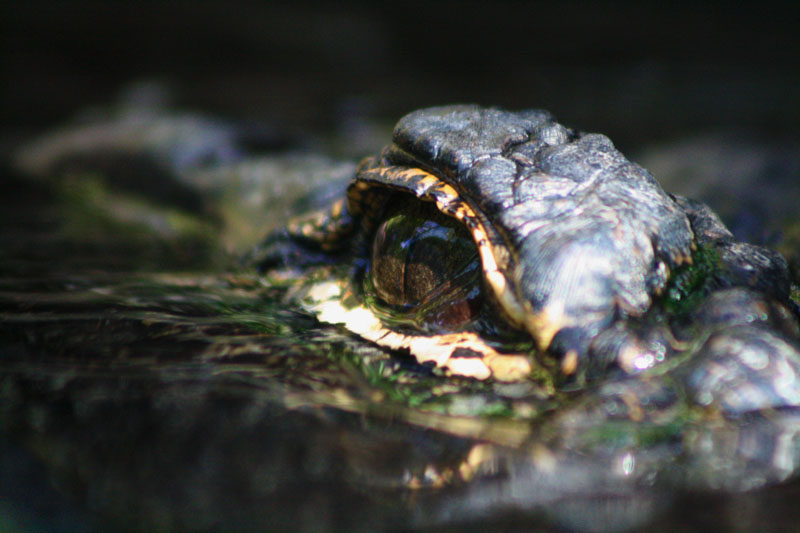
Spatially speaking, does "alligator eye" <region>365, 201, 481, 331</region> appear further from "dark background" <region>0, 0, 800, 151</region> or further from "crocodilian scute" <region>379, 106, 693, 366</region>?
"dark background" <region>0, 0, 800, 151</region>

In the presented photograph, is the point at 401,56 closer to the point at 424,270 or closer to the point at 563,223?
the point at 424,270

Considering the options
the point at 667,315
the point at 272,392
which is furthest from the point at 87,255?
the point at 667,315

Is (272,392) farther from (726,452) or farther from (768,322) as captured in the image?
(768,322)

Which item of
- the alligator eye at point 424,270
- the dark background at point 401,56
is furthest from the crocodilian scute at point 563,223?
the dark background at point 401,56

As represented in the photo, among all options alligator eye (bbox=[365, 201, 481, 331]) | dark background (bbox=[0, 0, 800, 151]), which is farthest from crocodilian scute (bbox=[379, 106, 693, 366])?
dark background (bbox=[0, 0, 800, 151])

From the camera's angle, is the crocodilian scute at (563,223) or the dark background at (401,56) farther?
the dark background at (401,56)

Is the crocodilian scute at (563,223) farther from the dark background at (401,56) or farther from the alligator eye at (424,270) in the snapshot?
the dark background at (401,56)

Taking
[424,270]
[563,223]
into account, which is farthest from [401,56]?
[563,223]
